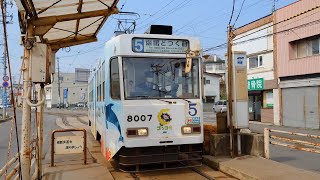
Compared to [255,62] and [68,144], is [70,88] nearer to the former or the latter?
[255,62]

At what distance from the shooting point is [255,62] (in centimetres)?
3083

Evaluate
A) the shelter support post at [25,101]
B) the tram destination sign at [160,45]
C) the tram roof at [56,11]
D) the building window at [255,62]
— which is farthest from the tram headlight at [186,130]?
the building window at [255,62]

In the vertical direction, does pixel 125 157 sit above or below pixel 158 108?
below

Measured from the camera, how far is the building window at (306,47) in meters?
23.5

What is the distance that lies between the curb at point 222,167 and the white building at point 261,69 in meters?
19.0

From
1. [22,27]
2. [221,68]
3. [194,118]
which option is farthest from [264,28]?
[221,68]

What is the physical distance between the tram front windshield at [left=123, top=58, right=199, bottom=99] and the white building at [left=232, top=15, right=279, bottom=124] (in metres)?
20.4

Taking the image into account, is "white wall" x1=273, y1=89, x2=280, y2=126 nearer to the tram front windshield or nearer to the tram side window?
the tram front windshield

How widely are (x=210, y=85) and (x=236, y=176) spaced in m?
57.7

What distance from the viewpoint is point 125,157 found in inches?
314

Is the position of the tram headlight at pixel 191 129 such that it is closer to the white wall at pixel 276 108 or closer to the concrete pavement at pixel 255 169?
the concrete pavement at pixel 255 169

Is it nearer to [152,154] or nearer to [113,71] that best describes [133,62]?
[113,71]

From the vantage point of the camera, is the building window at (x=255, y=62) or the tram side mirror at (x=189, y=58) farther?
the building window at (x=255, y=62)

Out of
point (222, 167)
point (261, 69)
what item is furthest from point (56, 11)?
point (261, 69)
